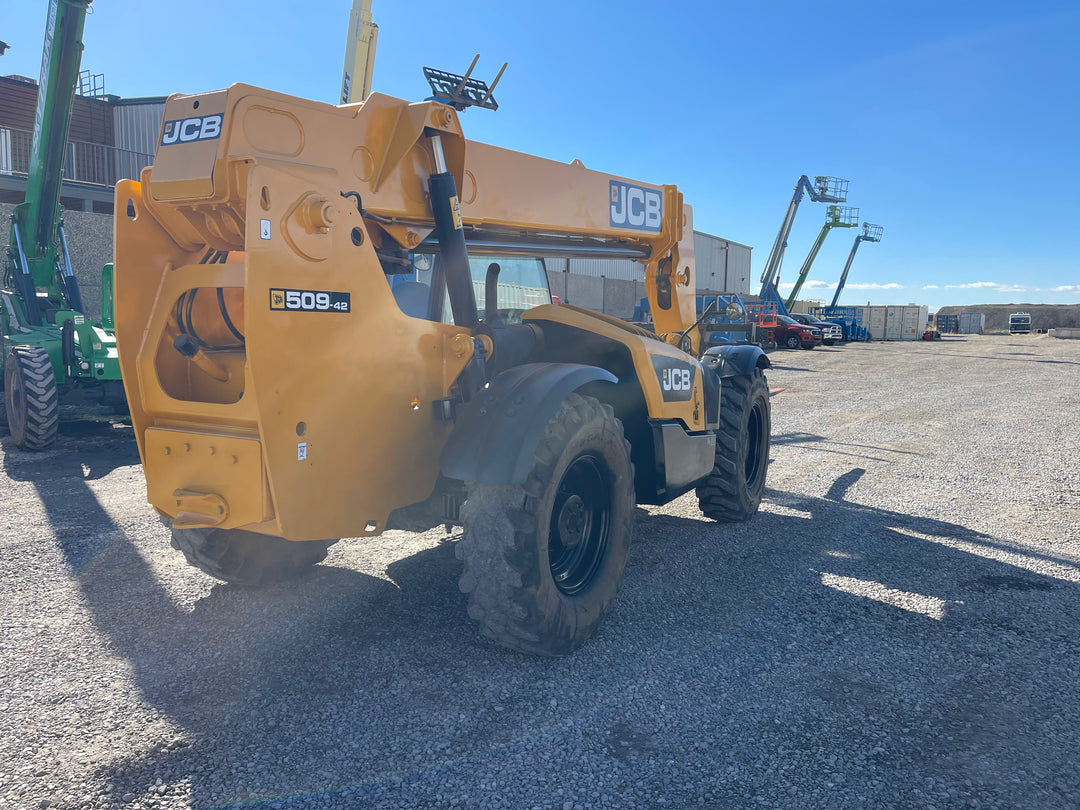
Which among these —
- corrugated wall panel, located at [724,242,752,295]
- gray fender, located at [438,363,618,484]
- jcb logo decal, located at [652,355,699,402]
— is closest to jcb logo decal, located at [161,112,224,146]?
gray fender, located at [438,363,618,484]

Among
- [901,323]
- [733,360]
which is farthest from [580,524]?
[901,323]

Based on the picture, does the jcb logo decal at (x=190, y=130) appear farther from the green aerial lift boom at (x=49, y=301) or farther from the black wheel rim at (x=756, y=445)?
the green aerial lift boom at (x=49, y=301)

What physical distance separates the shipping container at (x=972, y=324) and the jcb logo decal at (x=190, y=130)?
77189 mm

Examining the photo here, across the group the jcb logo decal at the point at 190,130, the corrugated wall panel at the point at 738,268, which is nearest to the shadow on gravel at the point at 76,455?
the jcb logo decal at the point at 190,130

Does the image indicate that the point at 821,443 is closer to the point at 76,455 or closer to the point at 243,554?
the point at 243,554

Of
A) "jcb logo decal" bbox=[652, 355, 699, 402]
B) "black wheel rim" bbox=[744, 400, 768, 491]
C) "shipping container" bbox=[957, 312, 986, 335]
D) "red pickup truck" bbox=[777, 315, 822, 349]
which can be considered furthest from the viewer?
"shipping container" bbox=[957, 312, 986, 335]

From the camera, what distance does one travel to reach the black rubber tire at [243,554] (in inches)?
169

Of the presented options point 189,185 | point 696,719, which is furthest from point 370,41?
point 696,719

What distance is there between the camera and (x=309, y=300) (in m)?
3.28

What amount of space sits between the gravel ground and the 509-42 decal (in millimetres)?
1672

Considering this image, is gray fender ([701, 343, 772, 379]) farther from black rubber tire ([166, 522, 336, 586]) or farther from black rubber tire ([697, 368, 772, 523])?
black rubber tire ([166, 522, 336, 586])

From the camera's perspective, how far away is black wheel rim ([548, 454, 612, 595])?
4.10 metres

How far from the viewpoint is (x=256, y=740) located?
306 cm

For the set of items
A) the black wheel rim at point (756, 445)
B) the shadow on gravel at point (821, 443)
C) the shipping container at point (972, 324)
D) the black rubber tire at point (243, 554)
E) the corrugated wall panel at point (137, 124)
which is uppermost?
the corrugated wall panel at point (137, 124)
